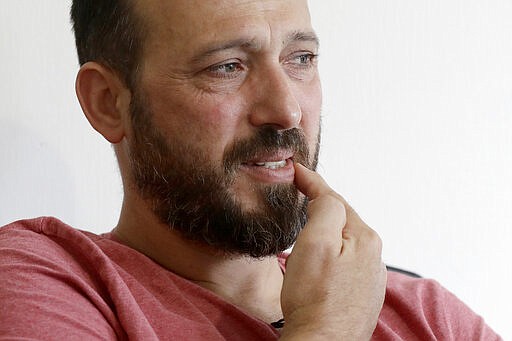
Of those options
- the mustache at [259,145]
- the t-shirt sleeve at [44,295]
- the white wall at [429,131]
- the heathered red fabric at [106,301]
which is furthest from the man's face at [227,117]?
the white wall at [429,131]

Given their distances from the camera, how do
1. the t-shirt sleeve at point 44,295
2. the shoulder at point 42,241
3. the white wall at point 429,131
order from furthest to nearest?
the white wall at point 429,131, the shoulder at point 42,241, the t-shirt sleeve at point 44,295

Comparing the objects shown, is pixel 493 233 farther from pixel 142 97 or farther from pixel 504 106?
pixel 142 97

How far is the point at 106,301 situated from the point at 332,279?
0.31m

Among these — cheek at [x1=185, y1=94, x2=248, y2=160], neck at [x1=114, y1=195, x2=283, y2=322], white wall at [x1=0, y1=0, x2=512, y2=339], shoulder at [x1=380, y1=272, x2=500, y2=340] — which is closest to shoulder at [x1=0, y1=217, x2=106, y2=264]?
neck at [x1=114, y1=195, x2=283, y2=322]

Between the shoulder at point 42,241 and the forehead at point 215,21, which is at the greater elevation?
the forehead at point 215,21

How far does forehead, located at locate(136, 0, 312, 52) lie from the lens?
138 cm

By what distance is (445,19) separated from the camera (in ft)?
6.88

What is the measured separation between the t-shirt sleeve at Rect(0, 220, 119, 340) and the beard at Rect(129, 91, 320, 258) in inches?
7.2

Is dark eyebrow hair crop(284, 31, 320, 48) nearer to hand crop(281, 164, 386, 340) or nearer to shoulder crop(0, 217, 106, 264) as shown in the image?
hand crop(281, 164, 386, 340)

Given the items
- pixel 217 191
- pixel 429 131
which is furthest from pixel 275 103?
pixel 429 131

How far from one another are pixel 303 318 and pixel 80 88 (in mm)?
540

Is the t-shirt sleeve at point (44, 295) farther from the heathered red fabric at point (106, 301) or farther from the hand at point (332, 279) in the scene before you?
the hand at point (332, 279)

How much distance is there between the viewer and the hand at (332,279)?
1229 mm

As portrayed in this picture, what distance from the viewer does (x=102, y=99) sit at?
1.51m
